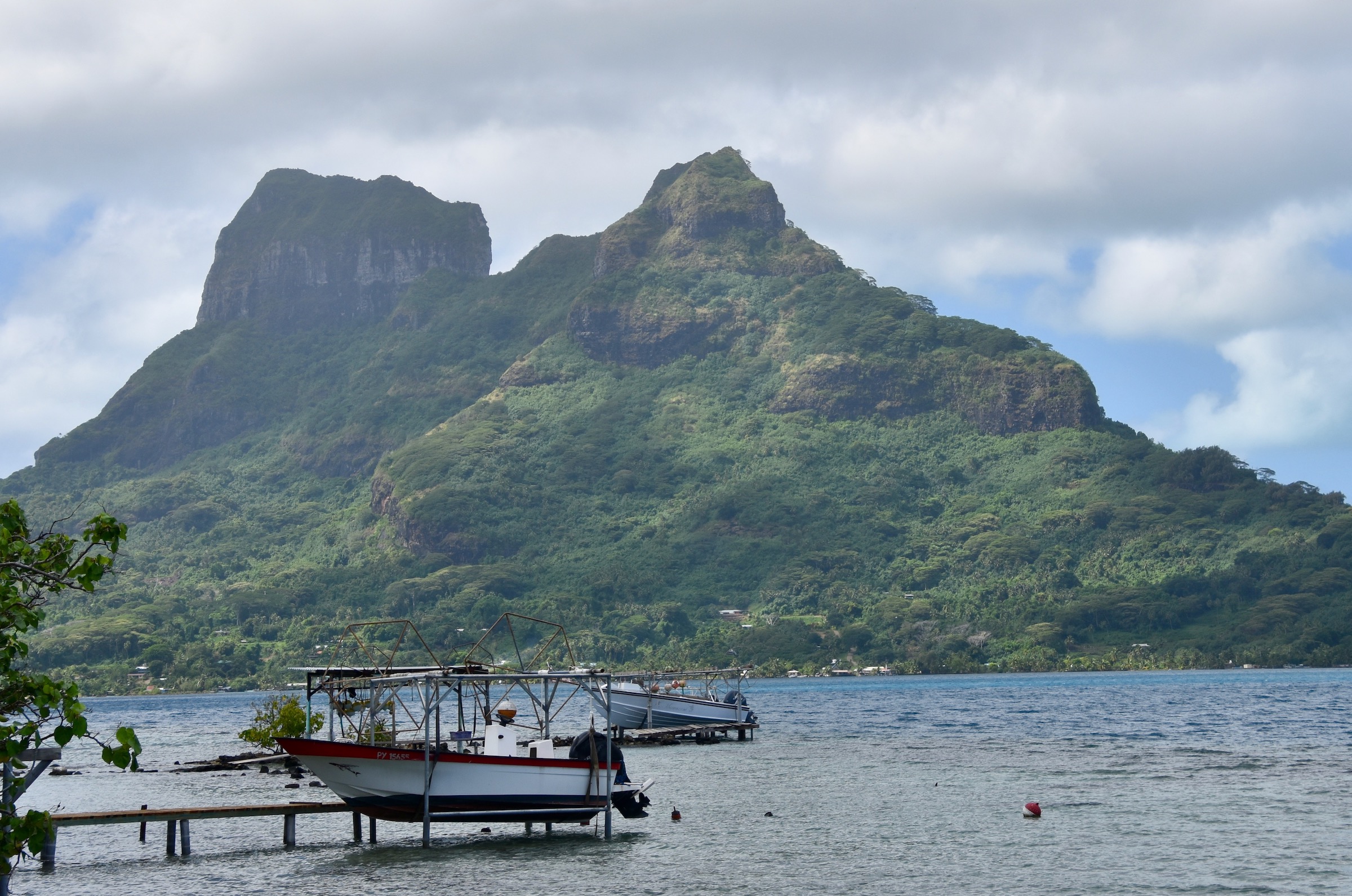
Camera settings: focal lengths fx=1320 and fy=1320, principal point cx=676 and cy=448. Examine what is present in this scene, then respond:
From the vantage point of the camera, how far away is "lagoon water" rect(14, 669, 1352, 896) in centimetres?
3428

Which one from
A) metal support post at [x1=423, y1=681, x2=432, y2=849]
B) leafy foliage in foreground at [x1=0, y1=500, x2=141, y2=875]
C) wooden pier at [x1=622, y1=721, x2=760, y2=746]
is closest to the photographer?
leafy foliage in foreground at [x1=0, y1=500, x2=141, y2=875]

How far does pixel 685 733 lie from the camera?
8494cm

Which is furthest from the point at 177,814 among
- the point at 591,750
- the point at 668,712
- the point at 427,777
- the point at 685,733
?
the point at 668,712

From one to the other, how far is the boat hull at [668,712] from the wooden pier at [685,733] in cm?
59

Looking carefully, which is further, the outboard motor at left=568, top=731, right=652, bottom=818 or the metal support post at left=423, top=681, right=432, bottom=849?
the outboard motor at left=568, top=731, right=652, bottom=818

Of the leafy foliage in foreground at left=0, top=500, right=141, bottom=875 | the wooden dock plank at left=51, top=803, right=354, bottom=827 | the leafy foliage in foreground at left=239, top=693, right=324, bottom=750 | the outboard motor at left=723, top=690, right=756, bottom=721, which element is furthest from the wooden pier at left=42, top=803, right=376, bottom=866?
the outboard motor at left=723, top=690, right=756, bottom=721

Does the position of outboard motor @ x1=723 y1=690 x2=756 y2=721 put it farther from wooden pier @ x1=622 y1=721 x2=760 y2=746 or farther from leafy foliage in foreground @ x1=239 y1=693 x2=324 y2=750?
leafy foliage in foreground @ x1=239 y1=693 x2=324 y2=750

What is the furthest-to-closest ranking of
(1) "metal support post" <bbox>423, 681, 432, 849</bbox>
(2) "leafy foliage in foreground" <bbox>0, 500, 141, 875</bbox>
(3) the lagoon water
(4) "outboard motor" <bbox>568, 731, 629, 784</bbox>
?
(4) "outboard motor" <bbox>568, 731, 629, 784</bbox>
(1) "metal support post" <bbox>423, 681, 432, 849</bbox>
(3) the lagoon water
(2) "leafy foliage in foreground" <bbox>0, 500, 141, 875</bbox>

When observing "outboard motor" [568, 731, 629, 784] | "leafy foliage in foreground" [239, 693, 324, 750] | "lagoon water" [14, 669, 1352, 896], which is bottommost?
"lagoon water" [14, 669, 1352, 896]

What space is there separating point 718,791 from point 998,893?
2331cm

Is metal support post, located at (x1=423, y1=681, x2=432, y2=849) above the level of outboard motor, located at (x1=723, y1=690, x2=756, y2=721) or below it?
above

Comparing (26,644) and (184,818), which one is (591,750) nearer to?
(184,818)

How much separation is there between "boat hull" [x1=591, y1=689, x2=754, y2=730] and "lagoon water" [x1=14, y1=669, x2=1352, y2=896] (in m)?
5.88

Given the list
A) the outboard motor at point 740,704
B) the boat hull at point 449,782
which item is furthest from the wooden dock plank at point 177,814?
the outboard motor at point 740,704
